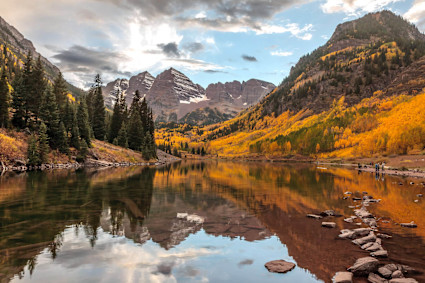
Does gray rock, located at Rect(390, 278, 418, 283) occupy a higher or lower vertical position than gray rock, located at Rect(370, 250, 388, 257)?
higher

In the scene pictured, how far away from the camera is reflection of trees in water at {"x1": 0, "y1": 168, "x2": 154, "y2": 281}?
13.6 metres

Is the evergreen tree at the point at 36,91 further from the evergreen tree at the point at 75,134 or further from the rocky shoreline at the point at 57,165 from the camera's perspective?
the rocky shoreline at the point at 57,165

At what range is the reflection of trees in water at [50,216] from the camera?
13.6 m

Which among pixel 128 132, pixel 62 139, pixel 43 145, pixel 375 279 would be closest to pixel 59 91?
pixel 62 139

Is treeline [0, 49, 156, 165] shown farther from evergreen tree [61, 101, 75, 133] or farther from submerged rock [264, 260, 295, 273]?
submerged rock [264, 260, 295, 273]

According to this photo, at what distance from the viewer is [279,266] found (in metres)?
13.2

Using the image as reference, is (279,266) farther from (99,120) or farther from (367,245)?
(99,120)

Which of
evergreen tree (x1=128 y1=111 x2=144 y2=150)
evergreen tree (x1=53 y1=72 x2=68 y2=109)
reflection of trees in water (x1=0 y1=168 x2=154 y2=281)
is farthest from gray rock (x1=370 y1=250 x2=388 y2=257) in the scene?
evergreen tree (x1=128 y1=111 x2=144 y2=150)

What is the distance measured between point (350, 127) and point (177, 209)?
156 metres

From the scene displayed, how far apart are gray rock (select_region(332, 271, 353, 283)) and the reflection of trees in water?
1350 cm

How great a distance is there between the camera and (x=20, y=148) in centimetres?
6550

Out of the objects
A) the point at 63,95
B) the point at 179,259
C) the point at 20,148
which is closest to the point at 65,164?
the point at 20,148

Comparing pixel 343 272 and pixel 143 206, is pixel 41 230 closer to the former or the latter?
pixel 143 206

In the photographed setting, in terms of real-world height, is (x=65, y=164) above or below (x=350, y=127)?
below
